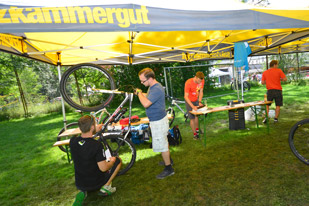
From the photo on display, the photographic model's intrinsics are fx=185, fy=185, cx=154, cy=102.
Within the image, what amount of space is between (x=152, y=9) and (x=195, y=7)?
0.68 m

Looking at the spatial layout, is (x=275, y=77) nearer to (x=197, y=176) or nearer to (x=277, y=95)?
(x=277, y=95)

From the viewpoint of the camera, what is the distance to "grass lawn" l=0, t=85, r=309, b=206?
274 centimetres

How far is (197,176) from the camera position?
132 inches

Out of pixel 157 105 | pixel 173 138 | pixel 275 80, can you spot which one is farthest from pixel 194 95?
pixel 275 80

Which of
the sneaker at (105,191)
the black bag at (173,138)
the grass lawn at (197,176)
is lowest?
the grass lawn at (197,176)

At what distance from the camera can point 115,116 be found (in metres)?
4.37

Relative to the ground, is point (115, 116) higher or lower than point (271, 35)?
lower

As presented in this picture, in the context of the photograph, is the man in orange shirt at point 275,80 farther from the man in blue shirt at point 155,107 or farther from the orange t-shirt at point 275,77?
the man in blue shirt at point 155,107

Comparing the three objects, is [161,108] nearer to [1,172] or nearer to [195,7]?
[195,7]

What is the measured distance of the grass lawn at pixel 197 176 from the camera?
8.98 ft

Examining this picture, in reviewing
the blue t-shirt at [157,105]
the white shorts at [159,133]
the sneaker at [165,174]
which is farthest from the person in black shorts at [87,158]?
the sneaker at [165,174]

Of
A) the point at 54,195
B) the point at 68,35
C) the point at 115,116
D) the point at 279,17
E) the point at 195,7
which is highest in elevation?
the point at 68,35

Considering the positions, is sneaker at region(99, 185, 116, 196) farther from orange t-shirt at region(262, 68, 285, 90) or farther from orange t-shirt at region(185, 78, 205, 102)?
orange t-shirt at region(262, 68, 285, 90)

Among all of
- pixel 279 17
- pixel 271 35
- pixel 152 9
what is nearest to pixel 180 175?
pixel 152 9
